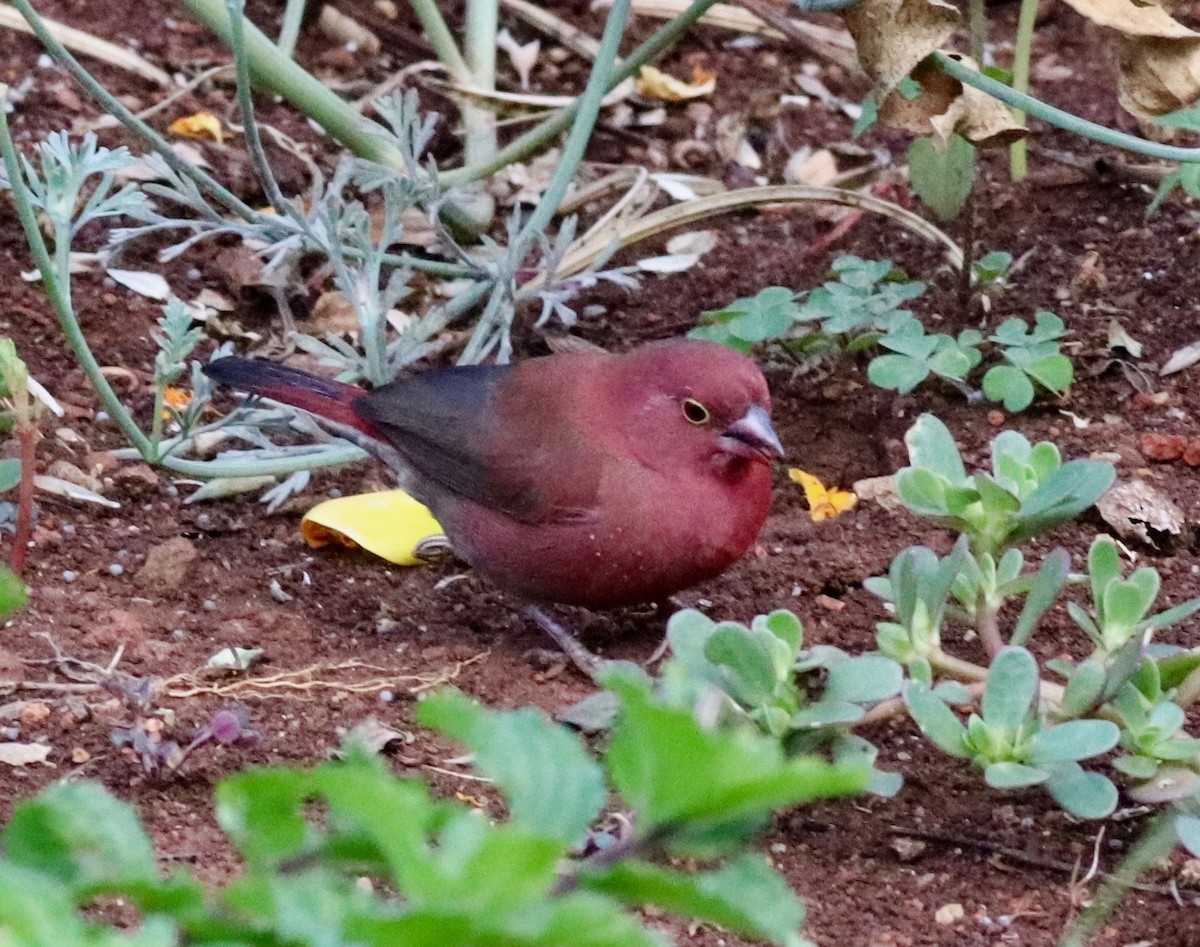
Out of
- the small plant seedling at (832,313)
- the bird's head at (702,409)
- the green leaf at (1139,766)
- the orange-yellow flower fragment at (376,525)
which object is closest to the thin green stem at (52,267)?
the orange-yellow flower fragment at (376,525)

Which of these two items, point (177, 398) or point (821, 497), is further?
point (177, 398)

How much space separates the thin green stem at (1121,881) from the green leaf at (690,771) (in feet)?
3.67

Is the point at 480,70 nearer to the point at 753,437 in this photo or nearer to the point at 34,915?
the point at 753,437

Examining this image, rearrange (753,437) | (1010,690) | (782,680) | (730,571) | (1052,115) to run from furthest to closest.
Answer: (730,571) < (753,437) < (1052,115) < (782,680) < (1010,690)

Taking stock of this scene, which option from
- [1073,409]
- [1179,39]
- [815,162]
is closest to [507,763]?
[1179,39]

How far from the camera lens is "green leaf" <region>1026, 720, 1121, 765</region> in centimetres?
A: 207

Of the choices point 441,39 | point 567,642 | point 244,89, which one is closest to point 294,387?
point 244,89

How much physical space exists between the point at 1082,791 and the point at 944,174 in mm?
2235

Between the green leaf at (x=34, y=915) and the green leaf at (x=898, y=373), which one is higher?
the green leaf at (x=34, y=915)

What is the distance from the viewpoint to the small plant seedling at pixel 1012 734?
7.00 ft

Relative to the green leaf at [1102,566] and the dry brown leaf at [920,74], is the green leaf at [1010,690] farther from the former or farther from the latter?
the dry brown leaf at [920,74]

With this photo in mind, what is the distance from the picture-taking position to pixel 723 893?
3.61 ft

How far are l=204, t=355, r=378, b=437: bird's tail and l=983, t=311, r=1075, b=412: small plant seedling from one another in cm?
141

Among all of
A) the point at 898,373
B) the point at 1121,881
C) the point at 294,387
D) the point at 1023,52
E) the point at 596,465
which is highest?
the point at 1023,52
